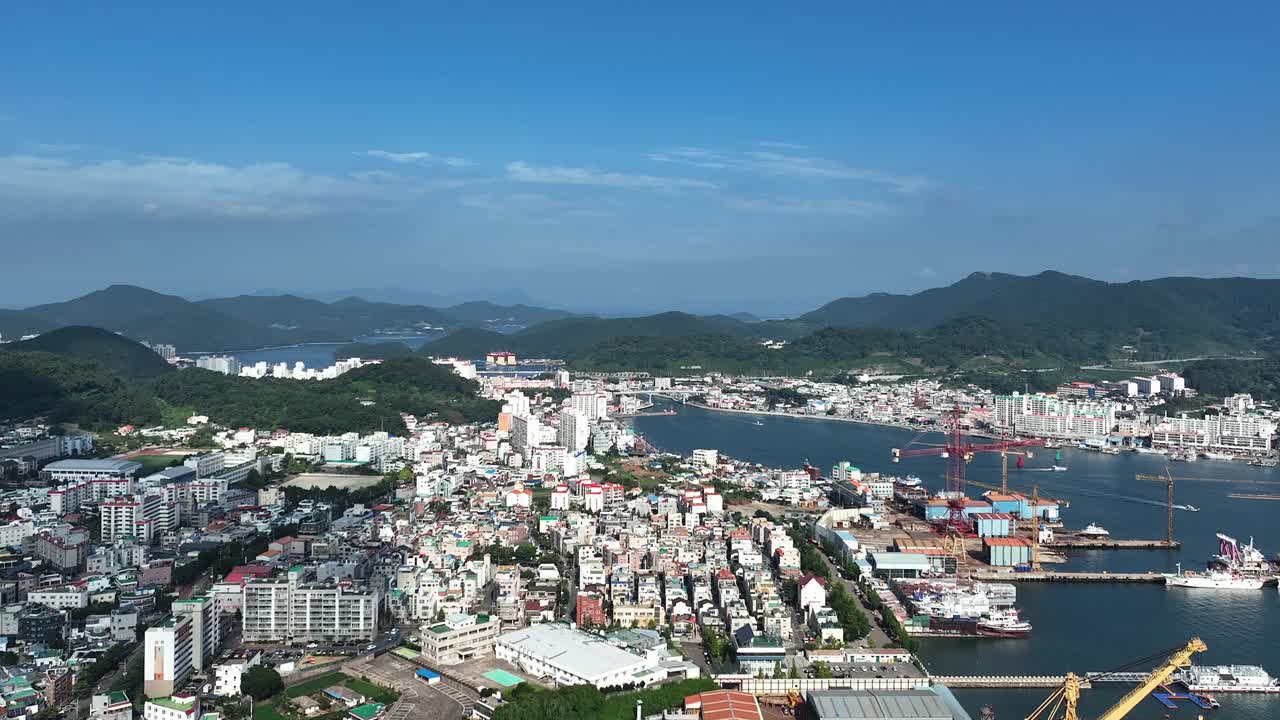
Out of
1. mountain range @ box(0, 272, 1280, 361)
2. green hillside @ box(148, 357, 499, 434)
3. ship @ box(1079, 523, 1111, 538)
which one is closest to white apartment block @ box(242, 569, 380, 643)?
ship @ box(1079, 523, 1111, 538)

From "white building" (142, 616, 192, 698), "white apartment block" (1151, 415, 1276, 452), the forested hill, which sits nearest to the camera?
"white building" (142, 616, 192, 698)

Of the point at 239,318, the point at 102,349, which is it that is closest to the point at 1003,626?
the point at 102,349

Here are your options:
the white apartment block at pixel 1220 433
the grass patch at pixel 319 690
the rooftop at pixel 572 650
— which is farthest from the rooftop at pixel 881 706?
the white apartment block at pixel 1220 433

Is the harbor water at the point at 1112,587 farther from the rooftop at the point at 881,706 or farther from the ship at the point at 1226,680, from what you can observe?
the rooftop at the point at 881,706

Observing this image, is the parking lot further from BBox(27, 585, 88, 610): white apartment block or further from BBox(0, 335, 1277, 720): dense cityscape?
BBox(27, 585, 88, 610): white apartment block

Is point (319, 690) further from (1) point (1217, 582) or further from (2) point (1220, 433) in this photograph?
(2) point (1220, 433)

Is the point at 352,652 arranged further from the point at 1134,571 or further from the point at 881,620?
the point at 1134,571

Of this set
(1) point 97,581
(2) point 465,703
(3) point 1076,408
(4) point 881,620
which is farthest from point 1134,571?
(3) point 1076,408
